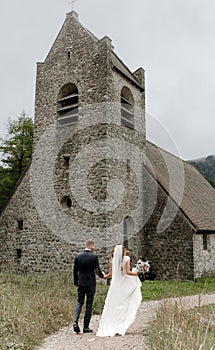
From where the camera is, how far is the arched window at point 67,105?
55.1 feet

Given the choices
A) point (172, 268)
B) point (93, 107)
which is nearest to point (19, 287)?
point (172, 268)

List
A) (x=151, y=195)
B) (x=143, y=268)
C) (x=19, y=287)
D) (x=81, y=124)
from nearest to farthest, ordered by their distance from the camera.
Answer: (x=19, y=287)
(x=143, y=268)
(x=81, y=124)
(x=151, y=195)

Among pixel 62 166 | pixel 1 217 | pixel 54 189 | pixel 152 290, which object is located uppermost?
pixel 62 166

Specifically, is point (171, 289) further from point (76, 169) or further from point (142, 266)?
point (76, 169)


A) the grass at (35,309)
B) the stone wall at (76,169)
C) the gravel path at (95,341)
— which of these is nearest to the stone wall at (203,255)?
the stone wall at (76,169)

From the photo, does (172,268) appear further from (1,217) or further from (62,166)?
(1,217)

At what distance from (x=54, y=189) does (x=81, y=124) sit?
10.9ft

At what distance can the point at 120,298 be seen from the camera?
6.86 m

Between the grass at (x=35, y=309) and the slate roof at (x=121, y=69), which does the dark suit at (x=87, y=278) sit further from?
the slate roof at (x=121, y=69)

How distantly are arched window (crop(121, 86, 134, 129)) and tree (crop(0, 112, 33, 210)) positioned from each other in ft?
36.4

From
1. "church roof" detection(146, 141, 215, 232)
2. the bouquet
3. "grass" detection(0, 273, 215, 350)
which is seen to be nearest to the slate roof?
"church roof" detection(146, 141, 215, 232)

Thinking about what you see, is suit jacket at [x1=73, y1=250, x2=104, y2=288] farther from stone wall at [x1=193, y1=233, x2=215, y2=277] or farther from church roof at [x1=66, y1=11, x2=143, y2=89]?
church roof at [x1=66, y1=11, x2=143, y2=89]

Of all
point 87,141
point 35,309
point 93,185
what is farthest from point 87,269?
point 87,141

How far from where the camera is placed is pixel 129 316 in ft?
22.0
